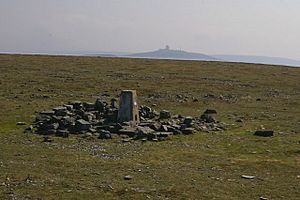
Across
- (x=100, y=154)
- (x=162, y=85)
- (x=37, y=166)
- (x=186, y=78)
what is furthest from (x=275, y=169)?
(x=186, y=78)

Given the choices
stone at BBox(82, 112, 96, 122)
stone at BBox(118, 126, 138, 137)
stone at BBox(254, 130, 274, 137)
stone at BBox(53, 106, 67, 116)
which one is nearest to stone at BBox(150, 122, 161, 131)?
stone at BBox(118, 126, 138, 137)

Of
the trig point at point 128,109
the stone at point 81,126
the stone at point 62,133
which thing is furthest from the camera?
the trig point at point 128,109

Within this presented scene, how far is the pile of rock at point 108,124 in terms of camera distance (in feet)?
90.7

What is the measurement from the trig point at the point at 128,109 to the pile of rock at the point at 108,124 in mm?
488

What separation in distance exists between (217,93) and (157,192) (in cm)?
3640

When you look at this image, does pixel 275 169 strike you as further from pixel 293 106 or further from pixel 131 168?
pixel 293 106

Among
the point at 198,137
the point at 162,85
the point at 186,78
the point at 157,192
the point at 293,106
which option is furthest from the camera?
the point at 186,78

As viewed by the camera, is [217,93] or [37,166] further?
[217,93]

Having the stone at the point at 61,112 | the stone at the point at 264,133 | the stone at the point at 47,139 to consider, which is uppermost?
the stone at the point at 61,112

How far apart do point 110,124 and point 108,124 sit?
0.23m

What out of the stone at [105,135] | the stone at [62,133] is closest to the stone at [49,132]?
the stone at [62,133]

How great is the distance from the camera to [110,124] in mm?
29875

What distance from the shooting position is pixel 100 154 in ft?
75.1

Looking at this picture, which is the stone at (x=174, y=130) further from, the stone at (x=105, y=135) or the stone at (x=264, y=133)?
the stone at (x=264, y=133)
